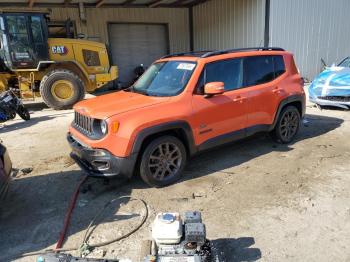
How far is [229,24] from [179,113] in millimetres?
11712

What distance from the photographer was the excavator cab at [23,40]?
9.33 meters

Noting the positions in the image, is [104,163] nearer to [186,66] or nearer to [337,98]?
[186,66]

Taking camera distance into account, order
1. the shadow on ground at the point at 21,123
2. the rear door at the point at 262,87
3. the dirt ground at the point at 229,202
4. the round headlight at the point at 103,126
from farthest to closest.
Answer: the shadow on ground at the point at 21,123 < the rear door at the point at 262,87 < the round headlight at the point at 103,126 < the dirt ground at the point at 229,202

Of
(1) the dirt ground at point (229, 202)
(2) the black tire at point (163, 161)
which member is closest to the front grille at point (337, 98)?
(1) the dirt ground at point (229, 202)

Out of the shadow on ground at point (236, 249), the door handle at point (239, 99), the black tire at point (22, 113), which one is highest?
the door handle at point (239, 99)

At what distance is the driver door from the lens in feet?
14.4

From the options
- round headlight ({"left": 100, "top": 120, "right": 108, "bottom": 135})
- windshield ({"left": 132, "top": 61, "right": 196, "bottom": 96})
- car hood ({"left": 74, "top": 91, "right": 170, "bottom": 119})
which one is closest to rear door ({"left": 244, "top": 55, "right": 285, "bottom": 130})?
windshield ({"left": 132, "top": 61, "right": 196, "bottom": 96})

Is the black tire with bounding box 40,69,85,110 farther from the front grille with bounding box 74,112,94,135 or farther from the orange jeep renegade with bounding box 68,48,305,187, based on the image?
the front grille with bounding box 74,112,94,135

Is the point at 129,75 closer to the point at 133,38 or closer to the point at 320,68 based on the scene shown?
the point at 133,38

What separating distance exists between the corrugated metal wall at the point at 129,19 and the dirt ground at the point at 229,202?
10295mm

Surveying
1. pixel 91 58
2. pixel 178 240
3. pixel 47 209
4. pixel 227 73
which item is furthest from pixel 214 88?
pixel 91 58

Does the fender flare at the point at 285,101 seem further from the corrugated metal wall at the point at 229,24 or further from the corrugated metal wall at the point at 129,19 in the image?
the corrugated metal wall at the point at 129,19

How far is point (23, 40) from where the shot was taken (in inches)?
378

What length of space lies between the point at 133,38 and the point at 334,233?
14.6m
